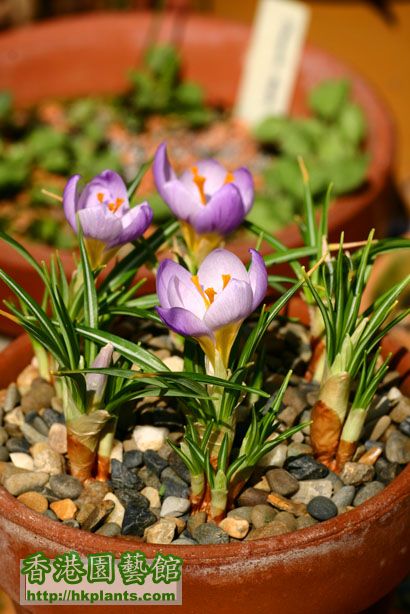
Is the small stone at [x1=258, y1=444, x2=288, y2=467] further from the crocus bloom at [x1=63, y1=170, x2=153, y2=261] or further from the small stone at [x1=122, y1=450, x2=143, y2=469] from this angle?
the crocus bloom at [x1=63, y1=170, x2=153, y2=261]

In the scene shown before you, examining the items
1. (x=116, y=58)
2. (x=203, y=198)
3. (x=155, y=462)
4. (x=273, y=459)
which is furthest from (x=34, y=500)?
(x=116, y=58)

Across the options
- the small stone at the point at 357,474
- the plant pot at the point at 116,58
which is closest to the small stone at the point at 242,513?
the small stone at the point at 357,474

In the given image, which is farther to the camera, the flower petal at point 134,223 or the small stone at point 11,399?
the small stone at point 11,399

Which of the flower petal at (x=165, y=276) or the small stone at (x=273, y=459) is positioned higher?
the flower petal at (x=165, y=276)

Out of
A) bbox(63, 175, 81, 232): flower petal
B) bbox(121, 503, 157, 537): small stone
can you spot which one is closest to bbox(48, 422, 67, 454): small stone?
bbox(121, 503, 157, 537): small stone

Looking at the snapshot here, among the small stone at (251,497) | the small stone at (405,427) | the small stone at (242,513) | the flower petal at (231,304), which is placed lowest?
the small stone at (242,513)

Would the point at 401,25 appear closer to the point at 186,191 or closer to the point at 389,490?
the point at 186,191

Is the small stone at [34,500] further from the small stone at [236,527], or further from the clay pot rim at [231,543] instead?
the small stone at [236,527]

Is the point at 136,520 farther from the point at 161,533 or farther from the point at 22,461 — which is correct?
the point at 22,461
